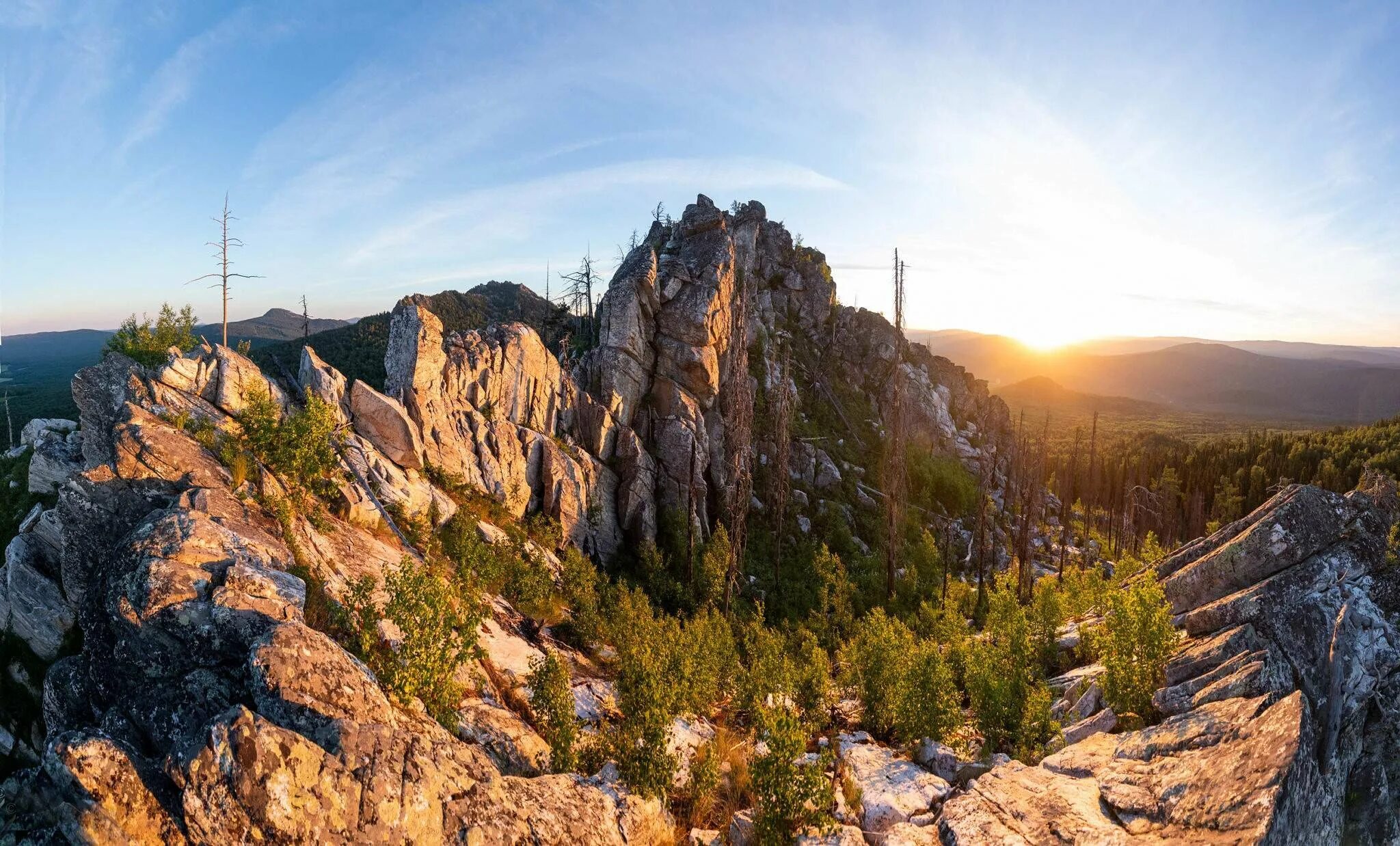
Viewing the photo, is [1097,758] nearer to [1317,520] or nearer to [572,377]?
[1317,520]

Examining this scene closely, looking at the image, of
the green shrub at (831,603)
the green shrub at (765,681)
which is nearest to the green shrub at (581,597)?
the green shrub at (765,681)

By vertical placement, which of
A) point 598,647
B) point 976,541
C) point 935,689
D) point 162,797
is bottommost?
point 976,541

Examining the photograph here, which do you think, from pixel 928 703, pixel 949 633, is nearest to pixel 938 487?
pixel 949 633

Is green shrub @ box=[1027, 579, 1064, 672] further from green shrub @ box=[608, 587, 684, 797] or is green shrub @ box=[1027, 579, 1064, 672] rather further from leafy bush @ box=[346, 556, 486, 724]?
leafy bush @ box=[346, 556, 486, 724]

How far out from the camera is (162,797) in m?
6.64

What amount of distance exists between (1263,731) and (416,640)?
14655 millimetres

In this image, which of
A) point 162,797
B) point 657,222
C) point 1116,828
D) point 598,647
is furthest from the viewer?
point 657,222

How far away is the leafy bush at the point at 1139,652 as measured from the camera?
1294 centimetres

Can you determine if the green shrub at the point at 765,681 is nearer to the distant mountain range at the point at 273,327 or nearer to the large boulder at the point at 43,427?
the large boulder at the point at 43,427

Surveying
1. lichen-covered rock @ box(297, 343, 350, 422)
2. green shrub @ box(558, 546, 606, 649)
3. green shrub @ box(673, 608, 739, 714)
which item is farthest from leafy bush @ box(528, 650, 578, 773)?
lichen-covered rock @ box(297, 343, 350, 422)

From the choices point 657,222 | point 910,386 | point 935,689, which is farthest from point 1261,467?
point 935,689

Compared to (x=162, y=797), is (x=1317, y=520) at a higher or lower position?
higher

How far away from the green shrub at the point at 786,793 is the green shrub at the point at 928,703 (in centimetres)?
635

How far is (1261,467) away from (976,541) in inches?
2712
